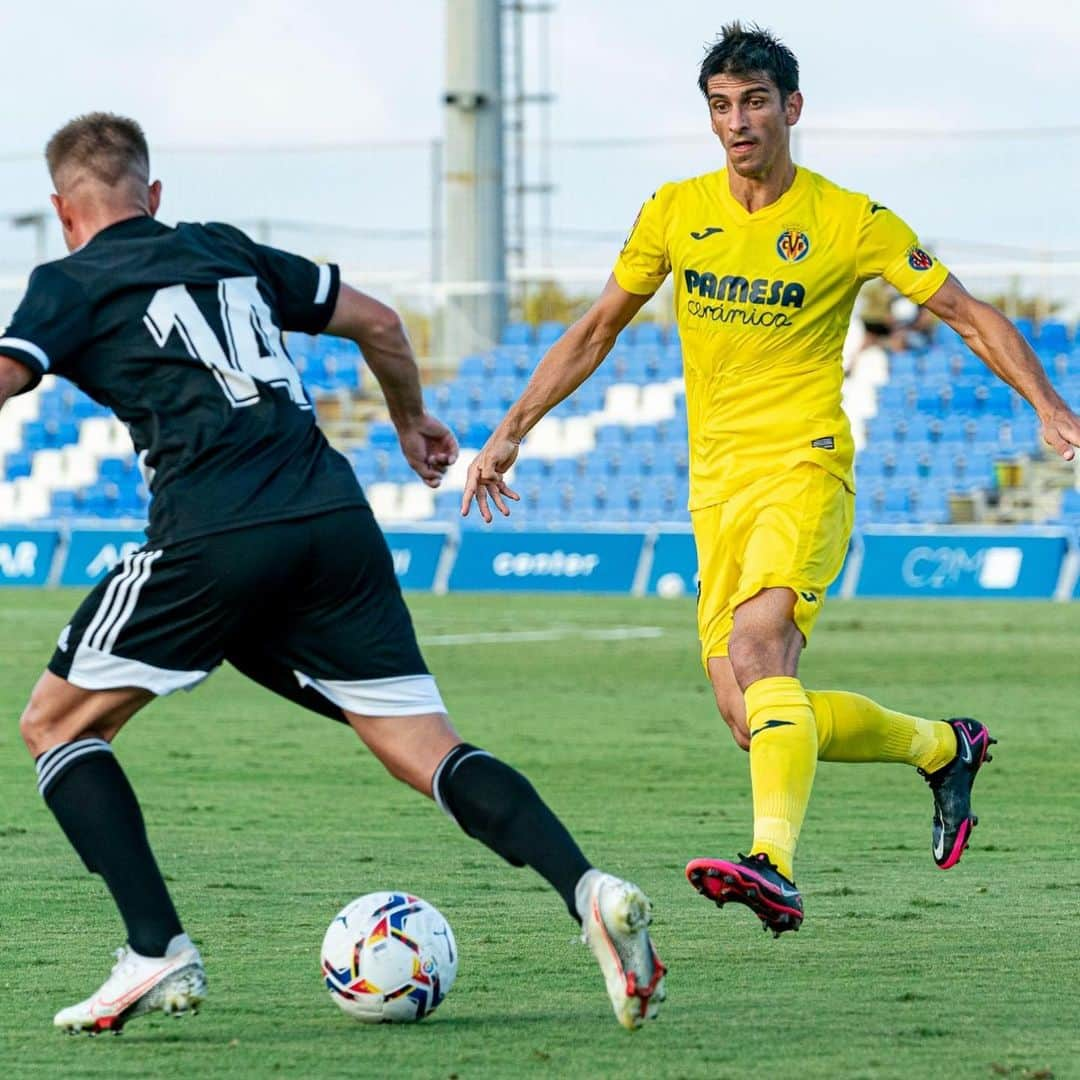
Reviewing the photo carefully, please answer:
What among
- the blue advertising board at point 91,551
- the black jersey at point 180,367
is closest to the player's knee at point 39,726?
the black jersey at point 180,367

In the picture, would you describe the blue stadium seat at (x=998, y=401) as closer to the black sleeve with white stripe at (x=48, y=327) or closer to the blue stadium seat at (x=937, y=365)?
the blue stadium seat at (x=937, y=365)

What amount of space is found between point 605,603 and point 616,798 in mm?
14355

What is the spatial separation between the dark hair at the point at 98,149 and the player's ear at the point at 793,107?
2189mm

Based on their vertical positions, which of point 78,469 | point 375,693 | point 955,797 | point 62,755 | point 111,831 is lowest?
point 78,469

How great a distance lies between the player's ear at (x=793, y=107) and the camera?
6.50 metres

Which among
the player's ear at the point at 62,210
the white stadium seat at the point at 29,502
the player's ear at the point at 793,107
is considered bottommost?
the white stadium seat at the point at 29,502

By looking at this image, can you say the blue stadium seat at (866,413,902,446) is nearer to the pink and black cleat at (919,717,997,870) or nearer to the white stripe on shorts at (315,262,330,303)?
the pink and black cleat at (919,717,997,870)

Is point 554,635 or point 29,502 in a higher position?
point 554,635

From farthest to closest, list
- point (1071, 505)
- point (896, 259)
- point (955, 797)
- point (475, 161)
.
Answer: point (475, 161), point (1071, 505), point (955, 797), point (896, 259)

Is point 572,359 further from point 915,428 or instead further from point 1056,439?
point 915,428

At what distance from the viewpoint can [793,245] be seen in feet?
21.2

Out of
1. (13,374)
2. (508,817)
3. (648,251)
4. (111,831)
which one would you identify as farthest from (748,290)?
(111,831)

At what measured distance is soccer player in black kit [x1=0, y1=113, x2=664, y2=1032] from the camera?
4.90 meters

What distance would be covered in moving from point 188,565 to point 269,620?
249 mm
